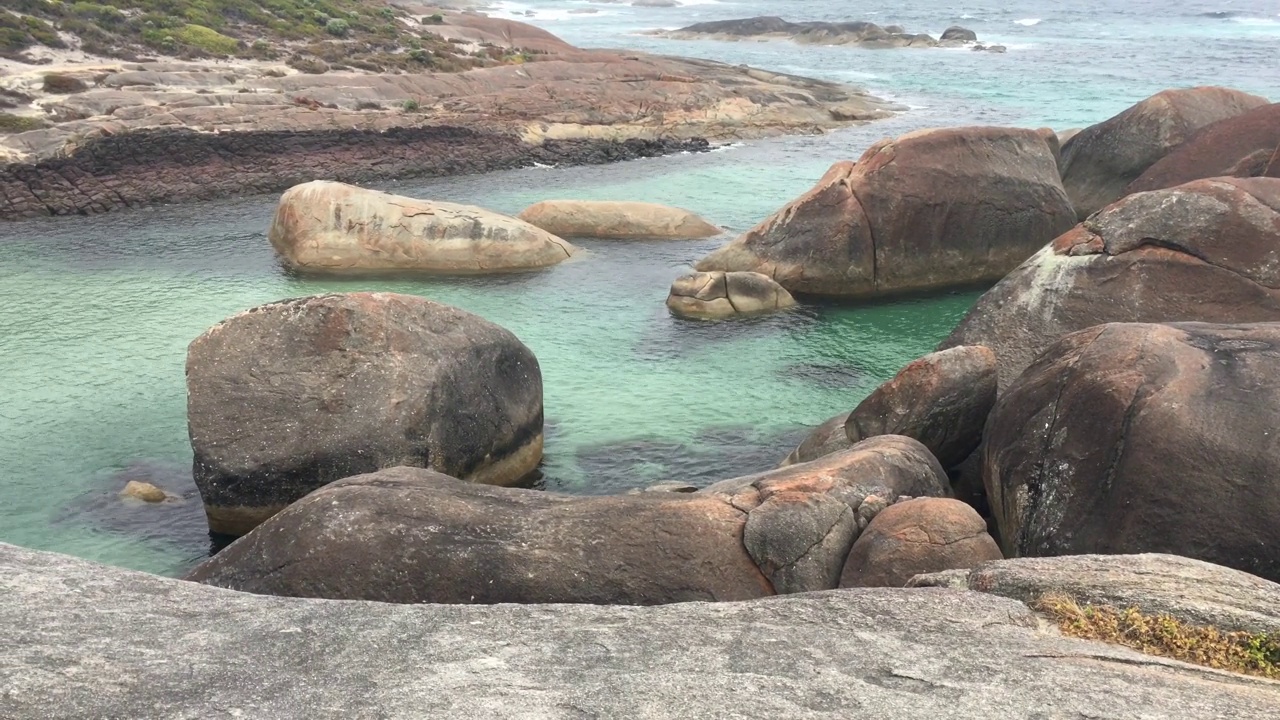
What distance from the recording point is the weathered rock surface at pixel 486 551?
9633mm

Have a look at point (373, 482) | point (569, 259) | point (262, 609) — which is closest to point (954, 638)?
point (262, 609)

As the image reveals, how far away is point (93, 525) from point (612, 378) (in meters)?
9.21

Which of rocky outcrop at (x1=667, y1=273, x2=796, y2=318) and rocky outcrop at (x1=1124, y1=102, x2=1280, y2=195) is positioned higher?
rocky outcrop at (x1=1124, y1=102, x2=1280, y2=195)

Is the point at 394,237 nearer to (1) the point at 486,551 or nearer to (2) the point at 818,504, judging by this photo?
(1) the point at 486,551

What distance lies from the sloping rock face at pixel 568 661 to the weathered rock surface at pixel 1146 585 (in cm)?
35

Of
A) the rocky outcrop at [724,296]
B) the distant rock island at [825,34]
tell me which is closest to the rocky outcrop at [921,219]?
the rocky outcrop at [724,296]

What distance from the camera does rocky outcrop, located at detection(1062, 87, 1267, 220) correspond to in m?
25.5

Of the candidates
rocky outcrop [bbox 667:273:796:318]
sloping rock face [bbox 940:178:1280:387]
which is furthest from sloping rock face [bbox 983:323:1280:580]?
rocky outcrop [bbox 667:273:796:318]

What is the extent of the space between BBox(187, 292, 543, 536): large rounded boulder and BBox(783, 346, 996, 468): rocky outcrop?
18.4ft

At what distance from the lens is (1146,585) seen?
7418 mm

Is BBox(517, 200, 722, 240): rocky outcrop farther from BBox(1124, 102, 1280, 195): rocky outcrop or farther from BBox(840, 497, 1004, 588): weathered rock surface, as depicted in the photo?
BBox(840, 497, 1004, 588): weathered rock surface

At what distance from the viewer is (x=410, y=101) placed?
150ft

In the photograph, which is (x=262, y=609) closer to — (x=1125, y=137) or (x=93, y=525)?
(x=93, y=525)

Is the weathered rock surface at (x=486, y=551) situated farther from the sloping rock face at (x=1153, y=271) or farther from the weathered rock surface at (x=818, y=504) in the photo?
the sloping rock face at (x=1153, y=271)
